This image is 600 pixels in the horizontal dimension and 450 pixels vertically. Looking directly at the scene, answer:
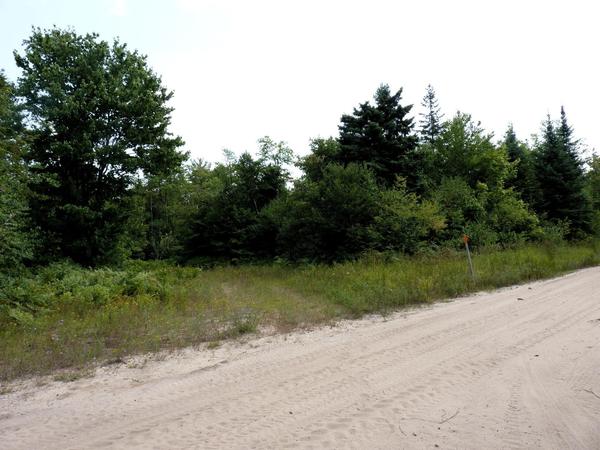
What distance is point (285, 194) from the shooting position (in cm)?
2980

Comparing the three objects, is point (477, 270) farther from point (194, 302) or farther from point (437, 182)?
point (437, 182)

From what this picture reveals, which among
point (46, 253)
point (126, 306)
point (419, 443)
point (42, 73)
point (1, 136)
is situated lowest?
point (419, 443)

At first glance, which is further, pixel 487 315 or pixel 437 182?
pixel 437 182

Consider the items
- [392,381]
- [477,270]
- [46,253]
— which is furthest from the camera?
[46,253]

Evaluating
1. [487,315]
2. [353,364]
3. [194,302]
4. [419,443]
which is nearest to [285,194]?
[194,302]

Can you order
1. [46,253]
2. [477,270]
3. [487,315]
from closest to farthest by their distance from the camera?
1. [487,315]
2. [477,270]
3. [46,253]

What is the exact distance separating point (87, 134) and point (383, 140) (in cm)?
1689

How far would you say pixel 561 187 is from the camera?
111ft

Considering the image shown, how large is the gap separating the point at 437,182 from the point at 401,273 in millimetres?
19409

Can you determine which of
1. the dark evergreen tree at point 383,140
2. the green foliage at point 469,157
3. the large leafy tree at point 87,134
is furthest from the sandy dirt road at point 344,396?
the green foliage at point 469,157

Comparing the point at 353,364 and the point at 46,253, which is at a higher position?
the point at 46,253

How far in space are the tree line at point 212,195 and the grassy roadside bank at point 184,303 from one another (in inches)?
104

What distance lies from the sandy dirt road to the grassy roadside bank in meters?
1.02

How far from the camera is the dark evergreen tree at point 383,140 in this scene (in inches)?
951
